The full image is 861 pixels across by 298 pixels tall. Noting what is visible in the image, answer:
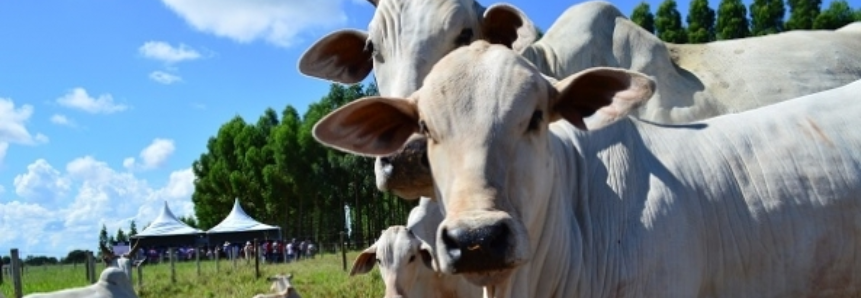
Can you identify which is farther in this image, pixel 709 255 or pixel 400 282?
pixel 400 282

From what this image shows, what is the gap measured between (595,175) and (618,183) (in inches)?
4.6

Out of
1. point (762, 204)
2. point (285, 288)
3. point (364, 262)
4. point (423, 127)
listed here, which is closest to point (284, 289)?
point (285, 288)

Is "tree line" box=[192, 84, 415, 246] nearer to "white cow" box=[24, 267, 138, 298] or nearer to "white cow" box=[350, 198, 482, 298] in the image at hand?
"white cow" box=[24, 267, 138, 298]

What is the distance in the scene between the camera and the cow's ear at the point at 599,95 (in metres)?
3.71

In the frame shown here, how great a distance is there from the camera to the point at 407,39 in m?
5.10

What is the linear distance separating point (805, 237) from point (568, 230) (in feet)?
3.35

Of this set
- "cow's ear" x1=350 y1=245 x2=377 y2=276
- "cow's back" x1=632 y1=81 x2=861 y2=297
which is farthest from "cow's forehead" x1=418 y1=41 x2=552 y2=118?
"cow's ear" x1=350 y1=245 x2=377 y2=276

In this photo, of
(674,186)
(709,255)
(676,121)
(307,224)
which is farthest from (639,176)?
(307,224)

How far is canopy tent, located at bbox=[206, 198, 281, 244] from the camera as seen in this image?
154 ft

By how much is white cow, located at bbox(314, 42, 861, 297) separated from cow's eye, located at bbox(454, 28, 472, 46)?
0.96 metres

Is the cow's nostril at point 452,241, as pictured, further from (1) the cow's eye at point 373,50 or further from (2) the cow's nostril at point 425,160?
(1) the cow's eye at point 373,50

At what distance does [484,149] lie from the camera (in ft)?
11.1

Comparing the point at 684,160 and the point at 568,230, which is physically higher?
the point at 684,160

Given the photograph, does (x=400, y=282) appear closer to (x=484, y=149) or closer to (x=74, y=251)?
(x=484, y=149)
